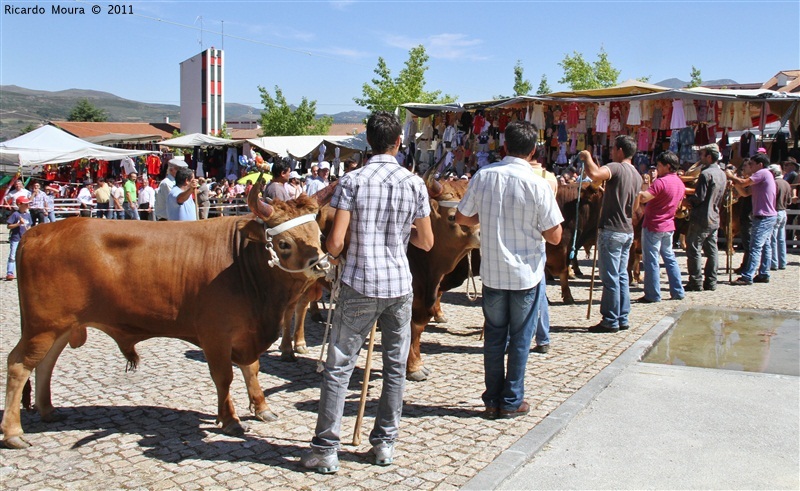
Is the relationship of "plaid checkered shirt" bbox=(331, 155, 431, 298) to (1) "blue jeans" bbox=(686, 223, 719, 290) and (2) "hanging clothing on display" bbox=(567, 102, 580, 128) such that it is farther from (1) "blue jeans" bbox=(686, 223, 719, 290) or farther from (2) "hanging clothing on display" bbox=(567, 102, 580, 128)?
(2) "hanging clothing on display" bbox=(567, 102, 580, 128)

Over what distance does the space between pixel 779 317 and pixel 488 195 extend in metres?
6.06

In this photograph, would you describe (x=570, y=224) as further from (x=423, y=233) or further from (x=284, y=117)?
(x=284, y=117)

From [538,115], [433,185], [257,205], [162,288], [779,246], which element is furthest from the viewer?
[538,115]

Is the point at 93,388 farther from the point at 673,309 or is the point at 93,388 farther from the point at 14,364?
the point at 673,309

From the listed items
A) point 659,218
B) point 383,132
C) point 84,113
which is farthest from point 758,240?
point 84,113

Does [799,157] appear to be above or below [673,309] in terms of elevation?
above

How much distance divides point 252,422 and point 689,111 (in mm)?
12623

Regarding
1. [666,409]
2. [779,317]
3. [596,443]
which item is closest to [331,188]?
[596,443]

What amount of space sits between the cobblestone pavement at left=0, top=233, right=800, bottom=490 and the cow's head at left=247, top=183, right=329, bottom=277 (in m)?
1.25

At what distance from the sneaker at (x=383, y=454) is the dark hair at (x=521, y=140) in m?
2.33

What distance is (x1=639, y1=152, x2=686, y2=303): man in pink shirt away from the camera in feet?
31.9

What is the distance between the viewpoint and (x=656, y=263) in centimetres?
1002

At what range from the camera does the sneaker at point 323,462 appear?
4.27 m

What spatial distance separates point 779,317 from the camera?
9242 mm
